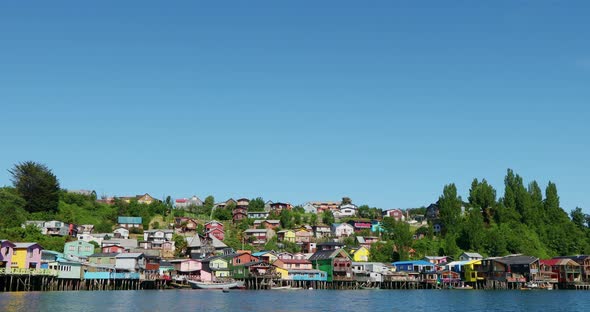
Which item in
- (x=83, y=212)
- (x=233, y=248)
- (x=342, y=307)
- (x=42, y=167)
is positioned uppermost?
(x=42, y=167)

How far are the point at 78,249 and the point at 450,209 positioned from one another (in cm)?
8170

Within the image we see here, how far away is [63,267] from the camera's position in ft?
267

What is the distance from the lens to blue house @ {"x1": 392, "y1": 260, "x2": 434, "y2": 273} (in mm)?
111250

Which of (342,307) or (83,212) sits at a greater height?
(83,212)

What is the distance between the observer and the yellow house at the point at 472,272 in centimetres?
10812

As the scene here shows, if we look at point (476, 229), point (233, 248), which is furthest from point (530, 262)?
point (233, 248)

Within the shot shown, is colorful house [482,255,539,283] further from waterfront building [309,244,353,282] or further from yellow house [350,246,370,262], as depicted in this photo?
waterfront building [309,244,353,282]

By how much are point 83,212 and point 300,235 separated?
51.7 metres

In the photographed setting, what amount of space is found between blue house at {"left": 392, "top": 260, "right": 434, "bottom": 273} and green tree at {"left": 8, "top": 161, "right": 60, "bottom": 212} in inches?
2923

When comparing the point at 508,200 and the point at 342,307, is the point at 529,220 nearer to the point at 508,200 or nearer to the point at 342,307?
the point at 508,200

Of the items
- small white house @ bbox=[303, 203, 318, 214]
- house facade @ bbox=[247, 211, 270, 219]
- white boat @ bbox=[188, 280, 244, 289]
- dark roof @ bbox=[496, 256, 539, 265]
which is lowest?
white boat @ bbox=[188, 280, 244, 289]

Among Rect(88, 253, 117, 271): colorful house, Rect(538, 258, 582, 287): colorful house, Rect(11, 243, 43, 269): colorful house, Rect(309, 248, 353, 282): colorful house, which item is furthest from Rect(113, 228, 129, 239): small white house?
Rect(538, 258, 582, 287): colorful house

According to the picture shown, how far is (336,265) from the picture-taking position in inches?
4156

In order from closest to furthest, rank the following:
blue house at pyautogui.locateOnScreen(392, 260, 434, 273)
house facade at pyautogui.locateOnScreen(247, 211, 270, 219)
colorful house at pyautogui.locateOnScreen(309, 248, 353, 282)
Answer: colorful house at pyautogui.locateOnScreen(309, 248, 353, 282) < blue house at pyautogui.locateOnScreen(392, 260, 434, 273) < house facade at pyautogui.locateOnScreen(247, 211, 270, 219)
